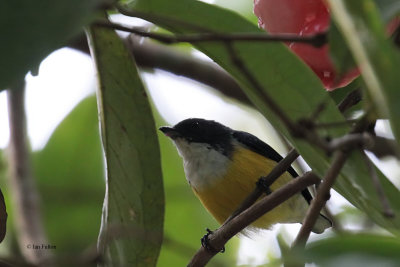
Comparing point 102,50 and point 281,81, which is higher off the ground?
point 102,50

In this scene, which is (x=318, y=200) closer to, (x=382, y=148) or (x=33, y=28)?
(x=33, y=28)

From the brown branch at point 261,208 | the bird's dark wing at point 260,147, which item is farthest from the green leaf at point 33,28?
the bird's dark wing at point 260,147

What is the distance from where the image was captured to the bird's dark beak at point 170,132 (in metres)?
3.10

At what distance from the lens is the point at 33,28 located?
0.71 metres

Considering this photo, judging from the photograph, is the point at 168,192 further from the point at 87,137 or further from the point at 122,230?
the point at 122,230

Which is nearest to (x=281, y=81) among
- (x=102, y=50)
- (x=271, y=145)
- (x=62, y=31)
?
(x=62, y=31)

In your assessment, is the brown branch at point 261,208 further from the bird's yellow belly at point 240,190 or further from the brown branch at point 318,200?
the bird's yellow belly at point 240,190

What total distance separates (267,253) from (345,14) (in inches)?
83.4

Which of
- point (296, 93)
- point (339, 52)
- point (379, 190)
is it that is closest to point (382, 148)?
point (296, 93)

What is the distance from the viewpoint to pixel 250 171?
134 inches

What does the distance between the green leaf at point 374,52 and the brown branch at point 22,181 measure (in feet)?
5.12

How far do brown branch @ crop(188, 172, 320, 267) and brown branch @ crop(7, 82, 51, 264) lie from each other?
0.81 meters

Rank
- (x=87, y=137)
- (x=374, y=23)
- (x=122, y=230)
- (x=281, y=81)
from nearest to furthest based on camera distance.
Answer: (x=374, y=23), (x=281, y=81), (x=122, y=230), (x=87, y=137)

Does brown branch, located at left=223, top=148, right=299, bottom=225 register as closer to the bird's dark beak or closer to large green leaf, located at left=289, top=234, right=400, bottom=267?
large green leaf, located at left=289, top=234, right=400, bottom=267
